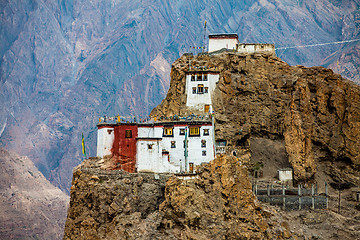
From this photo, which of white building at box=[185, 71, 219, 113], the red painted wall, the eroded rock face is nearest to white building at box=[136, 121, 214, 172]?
the red painted wall

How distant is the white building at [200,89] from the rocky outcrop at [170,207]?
43.2ft

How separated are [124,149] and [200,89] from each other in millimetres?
15240

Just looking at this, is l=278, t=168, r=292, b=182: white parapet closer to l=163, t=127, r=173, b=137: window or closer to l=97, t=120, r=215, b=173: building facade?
l=97, t=120, r=215, b=173: building facade

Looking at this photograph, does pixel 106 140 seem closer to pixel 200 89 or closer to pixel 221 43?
pixel 200 89

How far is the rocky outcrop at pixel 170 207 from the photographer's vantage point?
65.8 m

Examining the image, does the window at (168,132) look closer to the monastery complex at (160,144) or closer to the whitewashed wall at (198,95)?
the monastery complex at (160,144)

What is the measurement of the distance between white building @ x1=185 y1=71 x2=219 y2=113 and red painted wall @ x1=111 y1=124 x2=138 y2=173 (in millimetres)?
10663

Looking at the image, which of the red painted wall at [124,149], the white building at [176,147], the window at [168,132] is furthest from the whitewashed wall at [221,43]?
the red painted wall at [124,149]

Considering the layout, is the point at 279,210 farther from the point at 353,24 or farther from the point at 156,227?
the point at 353,24

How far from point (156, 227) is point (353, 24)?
124206mm

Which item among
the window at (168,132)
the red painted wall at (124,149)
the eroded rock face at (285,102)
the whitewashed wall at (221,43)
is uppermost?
the whitewashed wall at (221,43)

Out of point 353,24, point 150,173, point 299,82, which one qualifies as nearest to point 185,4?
point 353,24

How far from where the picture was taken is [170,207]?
66.9 metres

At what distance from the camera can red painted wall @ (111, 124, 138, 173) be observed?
7288 centimetres
